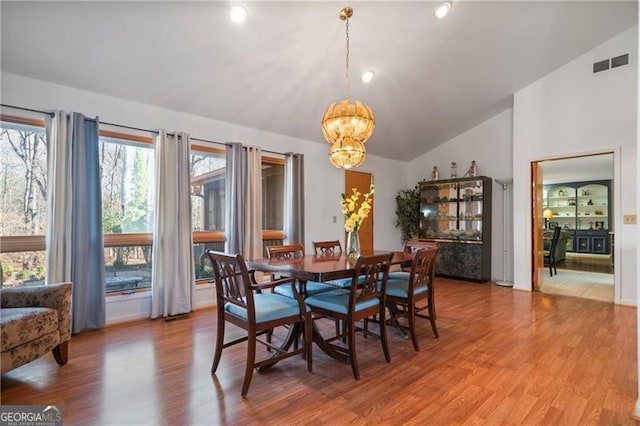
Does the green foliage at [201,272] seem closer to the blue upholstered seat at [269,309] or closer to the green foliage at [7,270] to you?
the green foliage at [7,270]

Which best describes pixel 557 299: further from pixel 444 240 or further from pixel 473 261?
pixel 444 240

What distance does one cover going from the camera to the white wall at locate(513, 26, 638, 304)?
417cm

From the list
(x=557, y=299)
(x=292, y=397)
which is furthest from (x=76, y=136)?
(x=557, y=299)

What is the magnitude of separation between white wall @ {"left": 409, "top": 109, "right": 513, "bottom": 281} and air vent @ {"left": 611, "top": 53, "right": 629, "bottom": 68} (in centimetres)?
145

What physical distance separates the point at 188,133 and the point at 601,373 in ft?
15.0

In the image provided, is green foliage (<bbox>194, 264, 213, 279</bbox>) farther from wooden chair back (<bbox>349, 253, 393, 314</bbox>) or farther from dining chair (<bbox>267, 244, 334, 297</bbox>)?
wooden chair back (<bbox>349, 253, 393, 314</bbox>)

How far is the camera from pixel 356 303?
2412mm

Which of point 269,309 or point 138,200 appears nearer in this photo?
point 269,309

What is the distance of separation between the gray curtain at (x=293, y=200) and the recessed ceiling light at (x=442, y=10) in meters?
2.62

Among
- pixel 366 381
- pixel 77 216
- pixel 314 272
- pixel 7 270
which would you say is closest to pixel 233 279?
pixel 314 272

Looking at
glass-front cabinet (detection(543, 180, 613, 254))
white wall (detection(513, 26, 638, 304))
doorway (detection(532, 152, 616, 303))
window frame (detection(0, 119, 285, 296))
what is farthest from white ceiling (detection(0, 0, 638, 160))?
glass-front cabinet (detection(543, 180, 613, 254))

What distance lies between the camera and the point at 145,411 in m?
1.90

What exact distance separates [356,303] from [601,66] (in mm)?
4873

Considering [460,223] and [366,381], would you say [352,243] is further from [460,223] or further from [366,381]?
[460,223]
